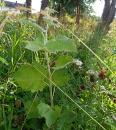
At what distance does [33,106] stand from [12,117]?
0.15 meters

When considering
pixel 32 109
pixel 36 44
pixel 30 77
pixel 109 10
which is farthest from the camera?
pixel 109 10

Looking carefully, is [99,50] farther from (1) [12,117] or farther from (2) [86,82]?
(1) [12,117]

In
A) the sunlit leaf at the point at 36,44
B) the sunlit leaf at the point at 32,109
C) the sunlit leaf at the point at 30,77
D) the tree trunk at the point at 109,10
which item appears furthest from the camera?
the tree trunk at the point at 109,10

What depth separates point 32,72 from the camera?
61.9 inches

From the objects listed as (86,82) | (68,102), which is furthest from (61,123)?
(86,82)

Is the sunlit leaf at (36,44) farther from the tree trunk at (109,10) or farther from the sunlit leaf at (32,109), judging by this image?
the tree trunk at (109,10)

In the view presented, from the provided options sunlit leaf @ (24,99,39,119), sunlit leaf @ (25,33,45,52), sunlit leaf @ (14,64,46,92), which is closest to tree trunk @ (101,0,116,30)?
sunlit leaf @ (24,99,39,119)

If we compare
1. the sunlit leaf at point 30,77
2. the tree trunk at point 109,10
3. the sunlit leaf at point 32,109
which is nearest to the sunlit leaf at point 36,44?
the sunlit leaf at point 30,77

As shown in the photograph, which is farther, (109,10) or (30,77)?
(109,10)

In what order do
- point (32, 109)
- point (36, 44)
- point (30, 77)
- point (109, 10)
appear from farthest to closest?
point (109, 10)
point (32, 109)
point (30, 77)
point (36, 44)

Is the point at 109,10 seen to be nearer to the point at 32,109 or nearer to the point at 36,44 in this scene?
the point at 32,109

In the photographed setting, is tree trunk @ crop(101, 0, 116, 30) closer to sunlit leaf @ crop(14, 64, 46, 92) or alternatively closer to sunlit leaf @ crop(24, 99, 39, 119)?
sunlit leaf @ crop(24, 99, 39, 119)

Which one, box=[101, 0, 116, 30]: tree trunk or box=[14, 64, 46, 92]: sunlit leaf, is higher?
box=[14, 64, 46, 92]: sunlit leaf

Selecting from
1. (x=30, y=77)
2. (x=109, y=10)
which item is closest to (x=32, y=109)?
(x=30, y=77)
